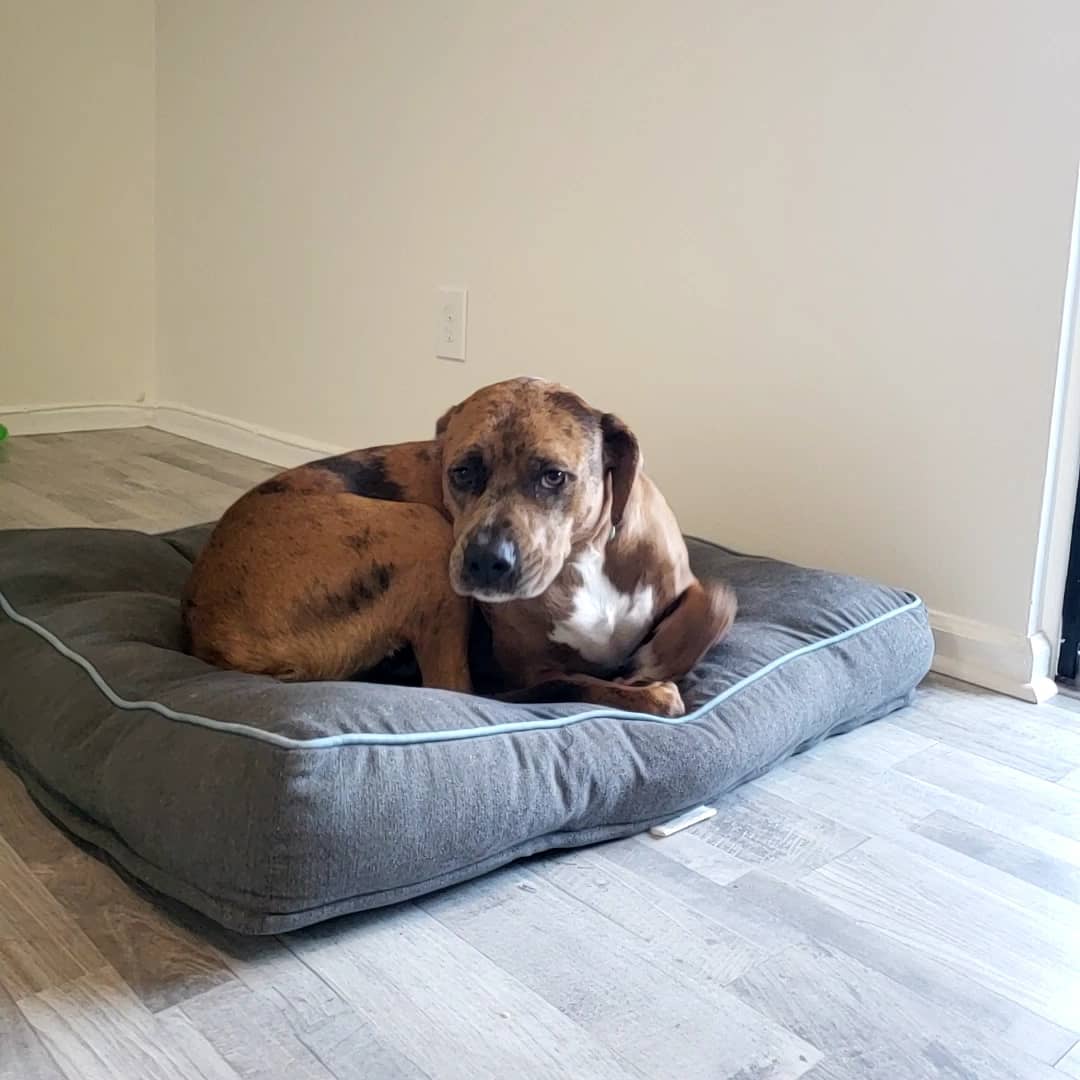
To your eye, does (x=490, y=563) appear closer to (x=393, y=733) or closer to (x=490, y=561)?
(x=490, y=561)

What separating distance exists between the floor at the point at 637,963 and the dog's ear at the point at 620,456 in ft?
1.49

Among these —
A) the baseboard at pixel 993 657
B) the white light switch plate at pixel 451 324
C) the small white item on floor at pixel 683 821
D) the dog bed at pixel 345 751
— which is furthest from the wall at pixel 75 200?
the small white item on floor at pixel 683 821

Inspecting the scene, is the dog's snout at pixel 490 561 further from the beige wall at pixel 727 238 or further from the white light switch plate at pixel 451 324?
the white light switch plate at pixel 451 324

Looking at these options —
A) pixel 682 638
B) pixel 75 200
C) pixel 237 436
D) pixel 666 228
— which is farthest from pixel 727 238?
pixel 75 200

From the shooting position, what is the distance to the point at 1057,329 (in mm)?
2000

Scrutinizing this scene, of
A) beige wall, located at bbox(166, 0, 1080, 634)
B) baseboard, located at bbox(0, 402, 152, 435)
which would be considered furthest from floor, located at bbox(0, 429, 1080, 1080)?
baseboard, located at bbox(0, 402, 152, 435)

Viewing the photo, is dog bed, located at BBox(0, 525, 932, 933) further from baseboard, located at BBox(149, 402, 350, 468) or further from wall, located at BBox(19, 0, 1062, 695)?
baseboard, located at BBox(149, 402, 350, 468)

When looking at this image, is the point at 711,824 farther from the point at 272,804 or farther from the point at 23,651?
the point at 23,651

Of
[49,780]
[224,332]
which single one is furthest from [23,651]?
[224,332]

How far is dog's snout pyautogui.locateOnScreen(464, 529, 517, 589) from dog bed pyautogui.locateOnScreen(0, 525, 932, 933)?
0.15 m

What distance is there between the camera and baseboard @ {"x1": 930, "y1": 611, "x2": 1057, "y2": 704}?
2109mm

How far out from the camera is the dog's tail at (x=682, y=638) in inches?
70.7

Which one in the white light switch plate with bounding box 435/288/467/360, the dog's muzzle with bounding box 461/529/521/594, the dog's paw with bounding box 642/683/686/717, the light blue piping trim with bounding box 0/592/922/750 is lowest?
the dog's paw with bounding box 642/683/686/717

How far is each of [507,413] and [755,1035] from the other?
0.86m
